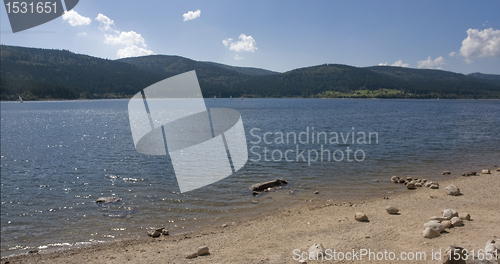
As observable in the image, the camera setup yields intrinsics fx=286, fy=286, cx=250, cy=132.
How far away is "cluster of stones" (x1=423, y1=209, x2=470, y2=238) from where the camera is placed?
8.12 metres

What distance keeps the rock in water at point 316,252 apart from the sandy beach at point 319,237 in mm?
207

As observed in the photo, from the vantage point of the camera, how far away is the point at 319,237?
30.6 ft

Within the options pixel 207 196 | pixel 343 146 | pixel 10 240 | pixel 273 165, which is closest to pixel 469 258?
pixel 207 196

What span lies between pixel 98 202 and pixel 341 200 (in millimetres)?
11999

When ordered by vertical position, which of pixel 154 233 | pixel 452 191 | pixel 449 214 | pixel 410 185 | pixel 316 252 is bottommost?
pixel 154 233

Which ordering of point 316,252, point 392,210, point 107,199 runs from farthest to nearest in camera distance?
point 107,199 < point 392,210 < point 316,252

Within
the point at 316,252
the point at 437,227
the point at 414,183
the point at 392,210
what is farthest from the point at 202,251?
the point at 414,183

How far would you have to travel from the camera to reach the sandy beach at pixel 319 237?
310 inches

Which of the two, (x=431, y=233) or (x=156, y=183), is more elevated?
(x=431, y=233)

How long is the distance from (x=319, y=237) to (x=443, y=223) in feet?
12.3

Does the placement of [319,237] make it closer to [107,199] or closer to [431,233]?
[431,233]

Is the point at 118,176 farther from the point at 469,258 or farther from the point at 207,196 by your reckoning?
the point at 469,258

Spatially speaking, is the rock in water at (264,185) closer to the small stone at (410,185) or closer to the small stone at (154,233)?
the small stone at (154,233)

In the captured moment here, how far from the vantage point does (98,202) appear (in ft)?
46.3
